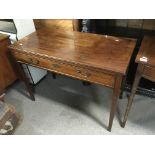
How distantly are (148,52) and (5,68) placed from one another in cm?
141

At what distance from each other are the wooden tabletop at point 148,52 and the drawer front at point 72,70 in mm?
216

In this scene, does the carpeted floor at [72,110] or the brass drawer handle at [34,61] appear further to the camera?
the carpeted floor at [72,110]

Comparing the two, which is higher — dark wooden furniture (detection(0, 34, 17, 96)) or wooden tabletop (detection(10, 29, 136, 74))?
wooden tabletop (detection(10, 29, 136, 74))

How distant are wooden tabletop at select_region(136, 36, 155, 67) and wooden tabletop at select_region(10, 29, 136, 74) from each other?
2.9 inches

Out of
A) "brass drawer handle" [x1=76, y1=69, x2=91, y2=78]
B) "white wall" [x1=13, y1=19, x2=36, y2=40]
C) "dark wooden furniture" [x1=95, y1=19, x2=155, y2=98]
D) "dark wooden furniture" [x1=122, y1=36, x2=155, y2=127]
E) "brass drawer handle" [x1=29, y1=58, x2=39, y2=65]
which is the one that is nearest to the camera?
"dark wooden furniture" [x1=122, y1=36, x2=155, y2=127]

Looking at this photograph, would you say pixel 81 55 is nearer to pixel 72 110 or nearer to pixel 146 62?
pixel 146 62

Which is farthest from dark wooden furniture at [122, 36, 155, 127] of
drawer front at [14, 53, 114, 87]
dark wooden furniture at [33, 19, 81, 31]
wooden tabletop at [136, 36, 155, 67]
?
dark wooden furniture at [33, 19, 81, 31]

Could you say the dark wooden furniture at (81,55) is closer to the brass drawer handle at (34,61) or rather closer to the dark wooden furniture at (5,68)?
the brass drawer handle at (34,61)

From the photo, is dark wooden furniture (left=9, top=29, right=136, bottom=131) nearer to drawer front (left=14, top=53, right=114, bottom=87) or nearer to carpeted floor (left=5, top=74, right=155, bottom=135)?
drawer front (left=14, top=53, right=114, bottom=87)

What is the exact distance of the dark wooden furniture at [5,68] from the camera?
1.64 meters

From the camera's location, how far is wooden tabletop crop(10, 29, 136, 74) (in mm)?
1063

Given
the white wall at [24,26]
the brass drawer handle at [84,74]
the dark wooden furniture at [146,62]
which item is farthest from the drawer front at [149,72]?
the white wall at [24,26]
